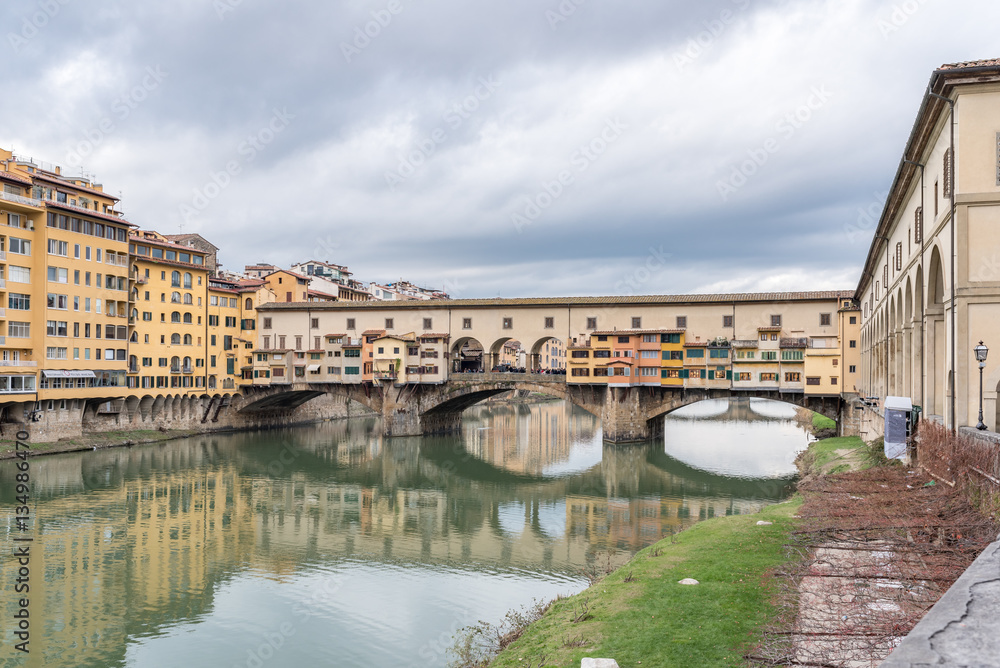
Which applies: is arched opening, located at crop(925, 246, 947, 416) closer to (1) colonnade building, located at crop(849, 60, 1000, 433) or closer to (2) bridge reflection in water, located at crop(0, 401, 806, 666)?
(1) colonnade building, located at crop(849, 60, 1000, 433)

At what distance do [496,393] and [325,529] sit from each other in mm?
29525

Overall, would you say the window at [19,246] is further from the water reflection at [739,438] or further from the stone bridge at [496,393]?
the water reflection at [739,438]

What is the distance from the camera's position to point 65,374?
43938 millimetres

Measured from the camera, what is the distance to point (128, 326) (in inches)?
1953

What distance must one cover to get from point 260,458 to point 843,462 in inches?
1338

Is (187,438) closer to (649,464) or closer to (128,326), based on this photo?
(128,326)

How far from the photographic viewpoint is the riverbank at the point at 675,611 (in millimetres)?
10219

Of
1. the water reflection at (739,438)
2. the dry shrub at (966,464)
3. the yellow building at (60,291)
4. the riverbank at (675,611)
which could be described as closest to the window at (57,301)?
the yellow building at (60,291)

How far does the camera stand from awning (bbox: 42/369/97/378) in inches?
1682

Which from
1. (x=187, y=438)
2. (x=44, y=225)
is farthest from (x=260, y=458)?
(x=44, y=225)

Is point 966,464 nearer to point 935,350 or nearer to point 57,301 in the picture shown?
point 935,350

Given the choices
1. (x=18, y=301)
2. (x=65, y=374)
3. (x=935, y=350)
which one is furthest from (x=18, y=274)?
(x=935, y=350)

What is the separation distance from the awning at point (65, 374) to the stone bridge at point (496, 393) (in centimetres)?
1511

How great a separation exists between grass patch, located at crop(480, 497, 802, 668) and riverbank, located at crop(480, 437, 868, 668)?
0.6 inches
